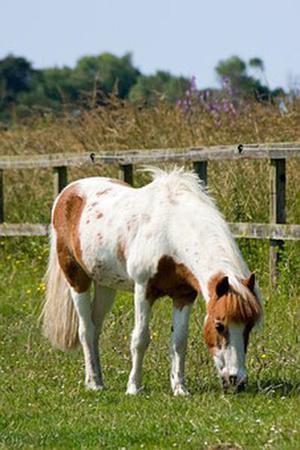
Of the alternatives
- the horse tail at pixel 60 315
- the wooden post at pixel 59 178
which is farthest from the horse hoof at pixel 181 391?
the wooden post at pixel 59 178

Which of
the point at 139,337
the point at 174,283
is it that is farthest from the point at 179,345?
the point at 174,283

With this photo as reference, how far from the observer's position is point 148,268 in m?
9.80

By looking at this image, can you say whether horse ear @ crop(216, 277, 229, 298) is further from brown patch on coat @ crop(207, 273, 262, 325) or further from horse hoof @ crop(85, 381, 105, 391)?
horse hoof @ crop(85, 381, 105, 391)

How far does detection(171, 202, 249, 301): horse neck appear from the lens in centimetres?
948

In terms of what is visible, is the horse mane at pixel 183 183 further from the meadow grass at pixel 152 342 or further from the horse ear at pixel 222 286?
the meadow grass at pixel 152 342

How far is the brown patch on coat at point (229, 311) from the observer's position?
360 inches

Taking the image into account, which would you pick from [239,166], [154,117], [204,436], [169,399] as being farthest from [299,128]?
[204,436]

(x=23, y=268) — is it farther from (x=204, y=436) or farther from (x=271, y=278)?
(x=204, y=436)

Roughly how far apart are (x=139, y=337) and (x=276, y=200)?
169 inches

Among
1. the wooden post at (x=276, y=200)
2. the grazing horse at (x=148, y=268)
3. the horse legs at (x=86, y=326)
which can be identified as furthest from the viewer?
the wooden post at (x=276, y=200)

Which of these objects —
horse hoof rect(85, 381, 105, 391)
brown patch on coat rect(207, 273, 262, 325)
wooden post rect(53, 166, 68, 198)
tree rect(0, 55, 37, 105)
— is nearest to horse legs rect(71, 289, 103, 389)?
horse hoof rect(85, 381, 105, 391)

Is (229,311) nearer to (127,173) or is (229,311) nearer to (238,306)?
(238,306)

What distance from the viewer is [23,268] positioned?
16.6 metres

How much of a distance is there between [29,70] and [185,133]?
228ft
